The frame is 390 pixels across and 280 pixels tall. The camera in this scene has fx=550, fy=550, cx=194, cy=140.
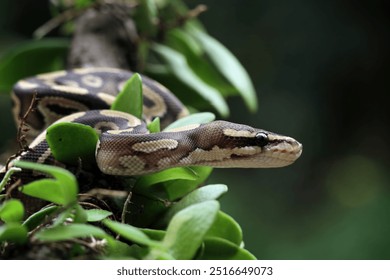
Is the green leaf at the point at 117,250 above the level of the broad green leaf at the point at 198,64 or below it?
above

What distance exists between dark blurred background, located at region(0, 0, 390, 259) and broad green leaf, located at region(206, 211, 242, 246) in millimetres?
4055

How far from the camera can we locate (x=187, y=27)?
7.52 ft

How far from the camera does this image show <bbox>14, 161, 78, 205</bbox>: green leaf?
0.75m

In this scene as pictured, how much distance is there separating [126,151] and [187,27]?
118 centimetres

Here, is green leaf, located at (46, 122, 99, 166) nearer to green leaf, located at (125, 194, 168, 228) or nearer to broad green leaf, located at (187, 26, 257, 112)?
green leaf, located at (125, 194, 168, 228)

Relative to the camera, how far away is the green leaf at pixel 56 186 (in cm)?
75

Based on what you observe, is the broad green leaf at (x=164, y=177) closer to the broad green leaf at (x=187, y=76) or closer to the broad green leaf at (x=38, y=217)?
the broad green leaf at (x=38, y=217)

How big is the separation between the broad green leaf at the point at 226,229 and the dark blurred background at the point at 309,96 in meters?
4.06

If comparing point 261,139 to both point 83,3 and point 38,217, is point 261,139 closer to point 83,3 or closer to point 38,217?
point 38,217

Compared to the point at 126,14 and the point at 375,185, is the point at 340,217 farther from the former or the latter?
the point at 126,14

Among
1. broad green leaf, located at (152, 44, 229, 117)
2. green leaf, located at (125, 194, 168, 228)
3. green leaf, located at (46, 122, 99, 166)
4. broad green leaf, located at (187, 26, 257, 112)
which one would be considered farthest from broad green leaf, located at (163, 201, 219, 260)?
broad green leaf, located at (187, 26, 257, 112)

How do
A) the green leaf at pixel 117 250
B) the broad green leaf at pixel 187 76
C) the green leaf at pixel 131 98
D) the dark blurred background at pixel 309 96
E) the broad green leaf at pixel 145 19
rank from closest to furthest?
the green leaf at pixel 117 250, the green leaf at pixel 131 98, the broad green leaf at pixel 187 76, the broad green leaf at pixel 145 19, the dark blurred background at pixel 309 96

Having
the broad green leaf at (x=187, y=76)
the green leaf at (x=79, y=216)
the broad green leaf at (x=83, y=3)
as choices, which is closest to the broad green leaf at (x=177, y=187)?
the green leaf at (x=79, y=216)
